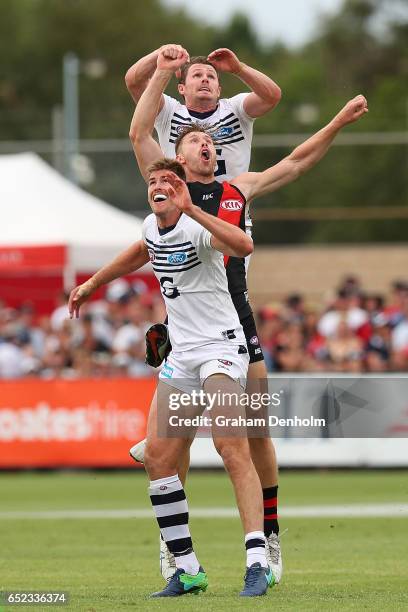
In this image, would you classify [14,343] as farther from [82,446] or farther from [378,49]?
[378,49]

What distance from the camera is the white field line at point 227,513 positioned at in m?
15.6

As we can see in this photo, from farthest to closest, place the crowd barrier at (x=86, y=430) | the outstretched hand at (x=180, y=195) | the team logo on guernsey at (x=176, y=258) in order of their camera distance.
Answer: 1. the crowd barrier at (x=86, y=430)
2. the team logo on guernsey at (x=176, y=258)
3. the outstretched hand at (x=180, y=195)

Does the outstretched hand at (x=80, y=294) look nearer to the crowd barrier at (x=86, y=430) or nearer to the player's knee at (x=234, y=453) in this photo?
the player's knee at (x=234, y=453)

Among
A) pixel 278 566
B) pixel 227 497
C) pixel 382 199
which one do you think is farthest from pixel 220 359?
pixel 382 199

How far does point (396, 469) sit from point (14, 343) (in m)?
5.73

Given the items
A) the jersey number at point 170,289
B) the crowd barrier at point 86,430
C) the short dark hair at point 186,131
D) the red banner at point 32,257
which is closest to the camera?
the jersey number at point 170,289

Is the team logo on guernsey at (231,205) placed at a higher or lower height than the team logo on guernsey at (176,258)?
higher

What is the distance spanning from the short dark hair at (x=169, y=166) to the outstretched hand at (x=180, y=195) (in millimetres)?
205

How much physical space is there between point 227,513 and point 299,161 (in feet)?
23.0

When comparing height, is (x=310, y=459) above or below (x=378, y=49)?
below

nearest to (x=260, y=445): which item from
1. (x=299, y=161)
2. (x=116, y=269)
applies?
(x=116, y=269)

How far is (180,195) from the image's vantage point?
28.7 ft

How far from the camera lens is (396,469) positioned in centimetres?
2128

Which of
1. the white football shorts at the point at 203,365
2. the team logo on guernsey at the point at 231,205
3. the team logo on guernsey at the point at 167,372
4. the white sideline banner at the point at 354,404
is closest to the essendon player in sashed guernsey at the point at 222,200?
the team logo on guernsey at the point at 231,205
